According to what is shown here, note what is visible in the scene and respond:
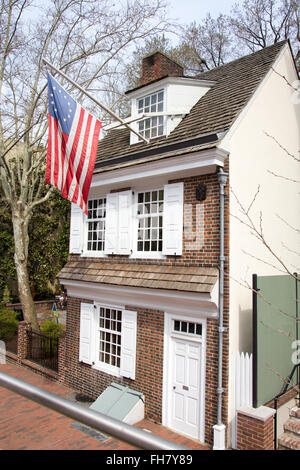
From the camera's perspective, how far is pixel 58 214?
2358 cm

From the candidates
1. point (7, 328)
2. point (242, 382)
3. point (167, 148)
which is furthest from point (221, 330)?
point (7, 328)

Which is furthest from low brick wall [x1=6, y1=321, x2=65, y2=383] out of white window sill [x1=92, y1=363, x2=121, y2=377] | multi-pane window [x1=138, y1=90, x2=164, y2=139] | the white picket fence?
multi-pane window [x1=138, y1=90, x2=164, y2=139]

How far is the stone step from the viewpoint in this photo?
24.4 ft

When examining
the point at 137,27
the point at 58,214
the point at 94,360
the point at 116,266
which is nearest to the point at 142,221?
the point at 116,266

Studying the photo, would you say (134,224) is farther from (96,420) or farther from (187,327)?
(96,420)

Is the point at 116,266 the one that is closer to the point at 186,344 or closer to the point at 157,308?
the point at 157,308

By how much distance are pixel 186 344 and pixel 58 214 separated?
56.0 ft

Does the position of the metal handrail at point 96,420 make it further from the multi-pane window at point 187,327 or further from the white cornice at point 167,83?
the white cornice at point 167,83

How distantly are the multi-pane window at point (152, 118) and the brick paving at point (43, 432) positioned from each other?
25.4 ft

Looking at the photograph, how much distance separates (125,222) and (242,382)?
4997mm

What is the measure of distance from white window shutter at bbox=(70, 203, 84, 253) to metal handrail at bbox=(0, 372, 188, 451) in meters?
10.3

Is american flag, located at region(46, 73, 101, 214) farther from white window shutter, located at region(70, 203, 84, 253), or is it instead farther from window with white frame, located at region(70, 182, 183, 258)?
white window shutter, located at region(70, 203, 84, 253)

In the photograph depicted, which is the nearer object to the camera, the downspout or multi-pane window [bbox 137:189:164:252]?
the downspout
